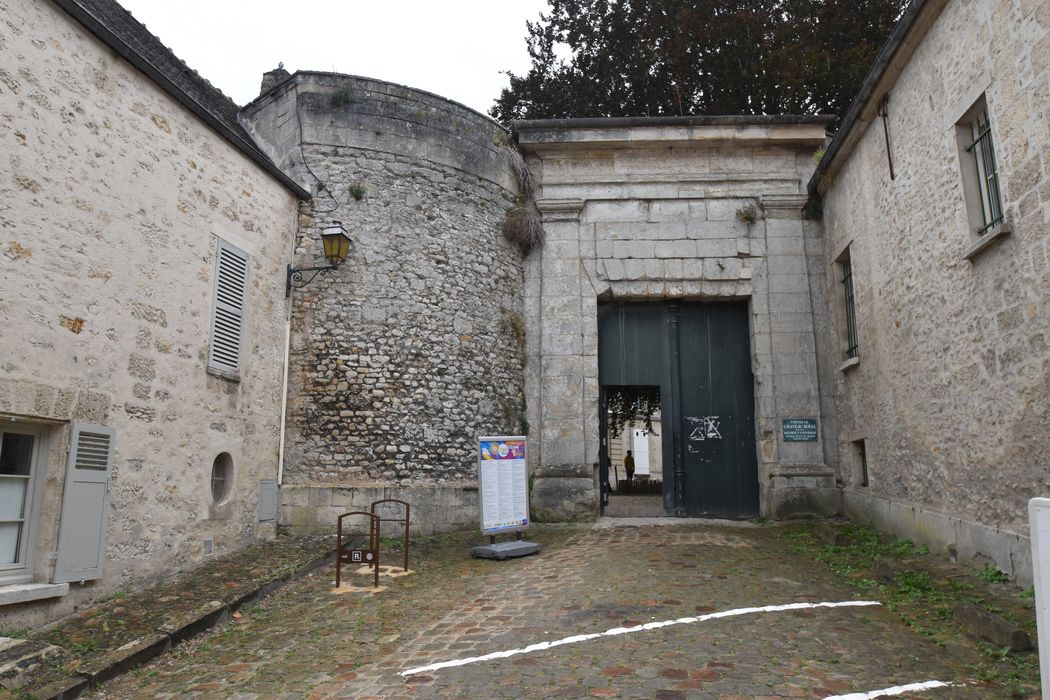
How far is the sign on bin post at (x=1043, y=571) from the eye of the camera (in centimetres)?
266

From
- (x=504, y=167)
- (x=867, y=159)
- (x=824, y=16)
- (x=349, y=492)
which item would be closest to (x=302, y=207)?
(x=504, y=167)

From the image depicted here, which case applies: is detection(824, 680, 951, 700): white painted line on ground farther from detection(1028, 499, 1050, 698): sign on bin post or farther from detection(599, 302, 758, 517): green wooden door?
detection(599, 302, 758, 517): green wooden door

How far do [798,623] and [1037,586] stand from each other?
2.09 m

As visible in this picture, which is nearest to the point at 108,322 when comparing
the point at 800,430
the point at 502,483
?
the point at 502,483

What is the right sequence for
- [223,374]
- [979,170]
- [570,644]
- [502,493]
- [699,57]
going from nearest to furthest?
Result: [570,644]
[979,170]
[223,374]
[502,493]
[699,57]

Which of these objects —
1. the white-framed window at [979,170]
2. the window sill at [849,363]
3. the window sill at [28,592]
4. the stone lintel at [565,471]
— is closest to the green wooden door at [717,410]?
the window sill at [849,363]

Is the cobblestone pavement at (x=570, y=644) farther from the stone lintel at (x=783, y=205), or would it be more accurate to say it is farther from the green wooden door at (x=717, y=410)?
the stone lintel at (x=783, y=205)

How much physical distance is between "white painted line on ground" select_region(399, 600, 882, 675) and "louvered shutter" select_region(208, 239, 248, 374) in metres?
3.99

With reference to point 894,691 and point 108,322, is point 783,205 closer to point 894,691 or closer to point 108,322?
point 894,691

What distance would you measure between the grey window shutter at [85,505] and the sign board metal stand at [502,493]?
11.0 feet

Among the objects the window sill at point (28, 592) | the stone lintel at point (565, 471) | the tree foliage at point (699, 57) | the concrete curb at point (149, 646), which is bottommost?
the concrete curb at point (149, 646)

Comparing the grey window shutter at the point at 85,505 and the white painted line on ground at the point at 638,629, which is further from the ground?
the grey window shutter at the point at 85,505

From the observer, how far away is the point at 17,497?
4719 mm

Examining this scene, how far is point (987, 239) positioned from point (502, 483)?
4.86m
